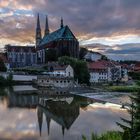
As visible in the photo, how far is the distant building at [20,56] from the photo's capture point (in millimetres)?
104000

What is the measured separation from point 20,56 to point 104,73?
34.7m

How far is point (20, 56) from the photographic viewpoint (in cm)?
10462

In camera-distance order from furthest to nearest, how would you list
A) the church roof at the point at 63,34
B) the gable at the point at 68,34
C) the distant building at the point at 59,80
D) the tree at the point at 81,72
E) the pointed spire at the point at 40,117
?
the church roof at the point at 63,34 → the gable at the point at 68,34 → the tree at the point at 81,72 → the distant building at the point at 59,80 → the pointed spire at the point at 40,117

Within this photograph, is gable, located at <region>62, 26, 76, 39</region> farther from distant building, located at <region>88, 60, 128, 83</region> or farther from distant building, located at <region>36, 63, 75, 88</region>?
distant building, located at <region>36, 63, 75, 88</region>

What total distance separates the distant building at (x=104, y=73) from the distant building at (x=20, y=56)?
29323 mm

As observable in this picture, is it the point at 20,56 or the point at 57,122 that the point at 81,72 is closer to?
the point at 20,56

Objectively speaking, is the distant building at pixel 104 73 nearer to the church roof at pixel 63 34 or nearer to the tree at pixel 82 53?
the church roof at pixel 63 34

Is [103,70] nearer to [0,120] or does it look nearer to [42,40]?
[42,40]

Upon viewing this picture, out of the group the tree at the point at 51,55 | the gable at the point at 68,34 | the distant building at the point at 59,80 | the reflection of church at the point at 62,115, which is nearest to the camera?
the reflection of church at the point at 62,115

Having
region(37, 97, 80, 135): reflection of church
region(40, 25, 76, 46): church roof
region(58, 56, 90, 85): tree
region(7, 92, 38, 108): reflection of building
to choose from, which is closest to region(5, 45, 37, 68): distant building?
region(40, 25, 76, 46): church roof

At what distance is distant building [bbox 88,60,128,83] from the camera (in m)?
77.8

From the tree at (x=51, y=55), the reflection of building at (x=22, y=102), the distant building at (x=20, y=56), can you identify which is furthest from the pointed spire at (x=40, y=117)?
the distant building at (x=20, y=56)

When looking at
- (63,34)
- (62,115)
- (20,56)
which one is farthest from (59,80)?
(20,56)

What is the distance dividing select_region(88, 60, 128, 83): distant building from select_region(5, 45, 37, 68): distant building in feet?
96.2
